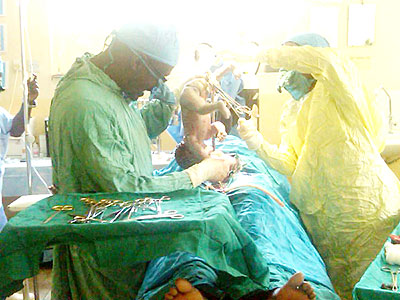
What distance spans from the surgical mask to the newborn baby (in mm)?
477

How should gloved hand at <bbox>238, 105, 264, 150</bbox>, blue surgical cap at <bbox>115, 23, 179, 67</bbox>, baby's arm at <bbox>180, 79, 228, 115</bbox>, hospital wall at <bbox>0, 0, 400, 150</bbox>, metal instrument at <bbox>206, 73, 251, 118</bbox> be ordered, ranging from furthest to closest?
hospital wall at <bbox>0, 0, 400, 150</bbox>, gloved hand at <bbox>238, 105, 264, 150</bbox>, metal instrument at <bbox>206, 73, 251, 118</bbox>, baby's arm at <bbox>180, 79, 228, 115</bbox>, blue surgical cap at <bbox>115, 23, 179, 67</bbox>

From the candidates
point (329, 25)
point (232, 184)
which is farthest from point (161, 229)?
point (329, 25)

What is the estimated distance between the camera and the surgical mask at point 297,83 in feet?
8.27

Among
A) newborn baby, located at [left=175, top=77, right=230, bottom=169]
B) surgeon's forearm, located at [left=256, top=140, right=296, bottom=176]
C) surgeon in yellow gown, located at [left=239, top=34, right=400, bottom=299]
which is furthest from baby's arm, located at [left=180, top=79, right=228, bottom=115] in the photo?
surgeon's forearm, located at [left=256, top=140, right=296, bottom=176]

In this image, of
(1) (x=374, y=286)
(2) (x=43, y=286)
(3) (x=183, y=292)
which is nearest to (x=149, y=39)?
(3) (x=183, y=292)

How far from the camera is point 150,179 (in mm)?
1566

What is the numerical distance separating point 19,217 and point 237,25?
11.1ft

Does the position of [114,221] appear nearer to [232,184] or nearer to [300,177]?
[232,184]

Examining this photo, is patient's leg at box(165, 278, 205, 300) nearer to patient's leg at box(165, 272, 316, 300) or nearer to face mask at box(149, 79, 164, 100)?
patient's leg at box(165, 272, 316, 300)

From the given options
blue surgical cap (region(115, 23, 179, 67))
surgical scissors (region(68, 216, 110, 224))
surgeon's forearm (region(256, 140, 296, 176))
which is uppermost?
blue surgical cap (region(115, 23, 179, 67))

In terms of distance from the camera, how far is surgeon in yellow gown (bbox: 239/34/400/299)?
7.31 feet

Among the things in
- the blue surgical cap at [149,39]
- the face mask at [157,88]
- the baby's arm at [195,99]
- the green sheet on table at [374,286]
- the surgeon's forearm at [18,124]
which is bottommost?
the green sheet on table at [374,286]

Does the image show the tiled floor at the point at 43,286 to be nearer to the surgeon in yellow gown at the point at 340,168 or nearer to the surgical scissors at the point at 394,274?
the surgeon in yellow gown at the point at 340,168

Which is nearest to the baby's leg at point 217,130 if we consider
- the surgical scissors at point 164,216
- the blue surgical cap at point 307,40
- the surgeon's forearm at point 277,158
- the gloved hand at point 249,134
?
the gloved hand at point 249,134
